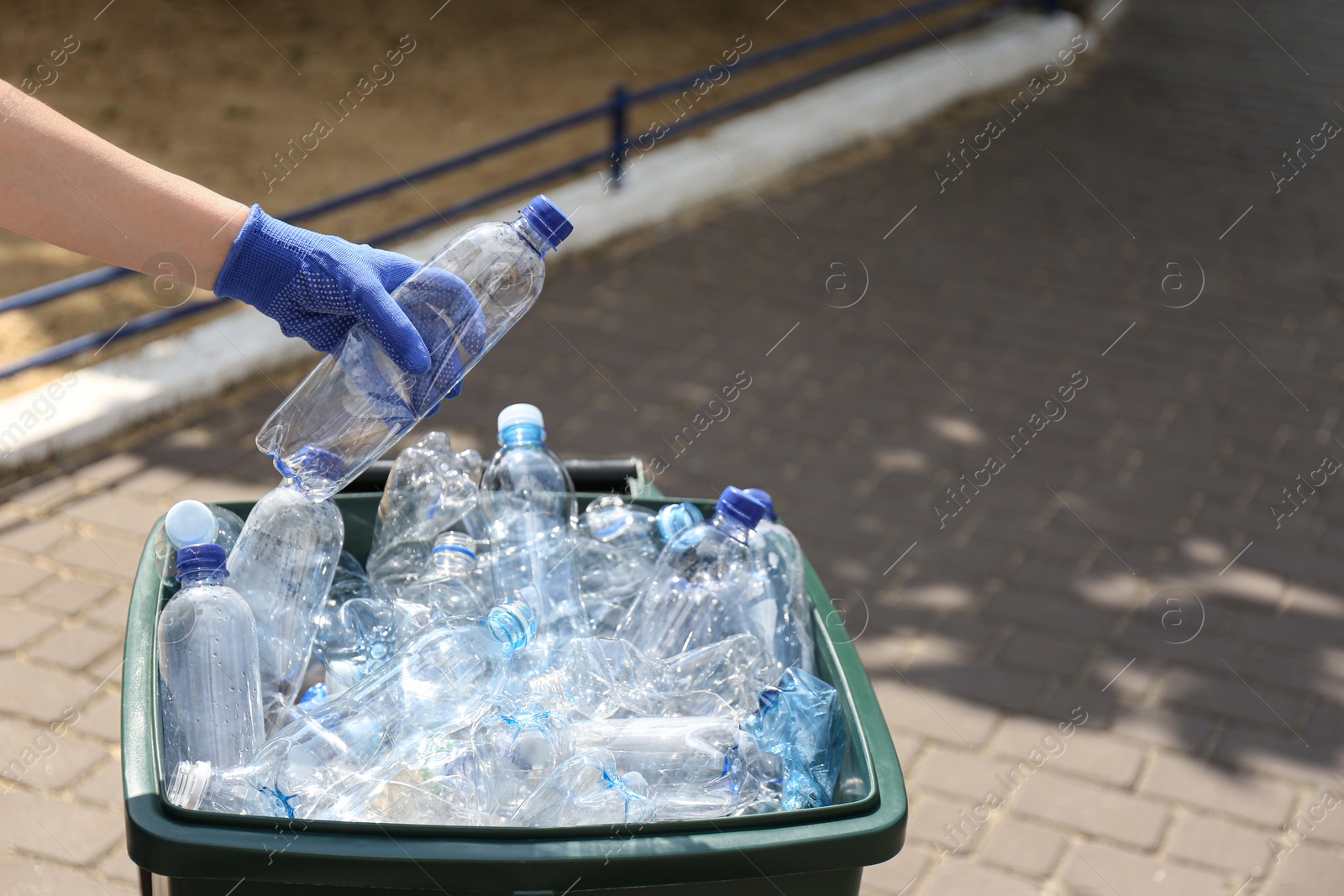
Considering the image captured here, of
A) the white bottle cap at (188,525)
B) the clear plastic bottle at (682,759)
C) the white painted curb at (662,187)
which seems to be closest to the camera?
the clear plastic bottle at (682,759)

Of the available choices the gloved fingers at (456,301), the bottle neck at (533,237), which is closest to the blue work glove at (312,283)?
the gloved fingers at (456,301)

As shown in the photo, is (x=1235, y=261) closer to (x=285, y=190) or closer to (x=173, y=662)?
(x=285, y=190)

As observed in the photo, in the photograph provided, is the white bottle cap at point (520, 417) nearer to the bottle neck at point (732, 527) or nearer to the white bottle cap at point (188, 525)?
the bottle neck at point (732, 527)

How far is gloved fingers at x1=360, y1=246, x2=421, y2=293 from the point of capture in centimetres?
213

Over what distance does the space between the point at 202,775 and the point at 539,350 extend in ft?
12.3

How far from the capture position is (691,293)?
19.4ft

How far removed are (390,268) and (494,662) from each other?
73 cm

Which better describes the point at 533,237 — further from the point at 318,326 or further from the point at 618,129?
the point at 618,129

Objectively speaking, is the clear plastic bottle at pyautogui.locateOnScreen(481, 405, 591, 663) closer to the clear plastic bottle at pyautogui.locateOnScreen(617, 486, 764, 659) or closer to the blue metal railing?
the clear plastic bottle at pyautogui.locateOnScreen(617, 486, 764, 659)

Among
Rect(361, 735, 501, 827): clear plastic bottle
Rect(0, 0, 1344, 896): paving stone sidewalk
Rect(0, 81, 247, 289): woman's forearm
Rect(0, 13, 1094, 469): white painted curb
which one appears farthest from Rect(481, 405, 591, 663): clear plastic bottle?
Rect(0, 13, 1094, 469): white painted curb

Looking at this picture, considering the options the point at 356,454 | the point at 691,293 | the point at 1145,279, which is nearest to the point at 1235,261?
the point at 1145,279

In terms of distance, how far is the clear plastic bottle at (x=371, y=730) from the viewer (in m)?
1.68

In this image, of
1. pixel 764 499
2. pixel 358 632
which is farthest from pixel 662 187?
pixel 358 632

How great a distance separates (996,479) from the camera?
183 inches
